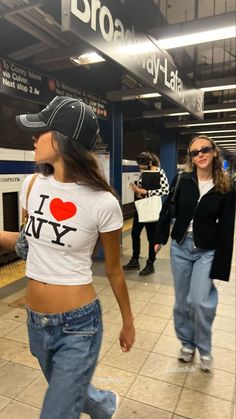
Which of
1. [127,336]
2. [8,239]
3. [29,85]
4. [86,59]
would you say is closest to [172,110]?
[86,59]

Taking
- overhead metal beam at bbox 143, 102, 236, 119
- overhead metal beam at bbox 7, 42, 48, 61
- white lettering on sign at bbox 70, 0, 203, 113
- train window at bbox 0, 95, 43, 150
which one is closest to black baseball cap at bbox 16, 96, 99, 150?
white lettering on sign at bbox 70, 0, 203, 113

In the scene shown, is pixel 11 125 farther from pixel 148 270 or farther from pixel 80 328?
pixel 80 328

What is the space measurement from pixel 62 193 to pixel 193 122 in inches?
264

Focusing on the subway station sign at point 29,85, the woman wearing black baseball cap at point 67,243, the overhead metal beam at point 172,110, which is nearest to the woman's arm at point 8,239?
the woman wearing black baseball cap at point 67,243

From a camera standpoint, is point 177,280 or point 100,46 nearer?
point 100,46

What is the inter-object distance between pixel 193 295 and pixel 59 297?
4.24 feet

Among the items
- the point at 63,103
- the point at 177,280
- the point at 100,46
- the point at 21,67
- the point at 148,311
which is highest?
the point at 21,67

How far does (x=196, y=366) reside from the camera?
2379 mm

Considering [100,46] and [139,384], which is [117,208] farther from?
[139,384]

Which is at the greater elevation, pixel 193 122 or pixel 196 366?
pixel 193 122

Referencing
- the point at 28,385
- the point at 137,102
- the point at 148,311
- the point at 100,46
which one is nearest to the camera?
the point at 100,46

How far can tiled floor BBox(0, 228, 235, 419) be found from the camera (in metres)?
1.95

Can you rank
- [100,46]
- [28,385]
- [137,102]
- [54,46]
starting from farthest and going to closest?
[137,102]
[54,46]
[28,385]
[100,46]

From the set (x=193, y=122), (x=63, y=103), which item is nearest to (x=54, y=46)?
(x=63, y=103)
